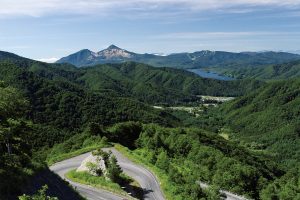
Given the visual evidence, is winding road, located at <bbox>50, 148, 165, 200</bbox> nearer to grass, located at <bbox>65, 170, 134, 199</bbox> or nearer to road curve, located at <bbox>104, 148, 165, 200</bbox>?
road curve, located at <bbox>104, 148, 165, 200</bbox>

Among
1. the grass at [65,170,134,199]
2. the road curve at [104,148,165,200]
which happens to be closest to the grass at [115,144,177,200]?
the road curve at [104,148,165,200]

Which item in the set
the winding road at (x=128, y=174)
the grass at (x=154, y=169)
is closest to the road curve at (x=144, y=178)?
the winding road at (x=128, y=174)

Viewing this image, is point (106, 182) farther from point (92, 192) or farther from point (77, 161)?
point (77, 161)

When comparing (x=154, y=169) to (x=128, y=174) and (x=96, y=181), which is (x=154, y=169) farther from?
(x=96, y=181)

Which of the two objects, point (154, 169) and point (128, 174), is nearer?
point (128, 174)

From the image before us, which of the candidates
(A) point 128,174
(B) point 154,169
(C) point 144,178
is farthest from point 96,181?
(B) point 154,169

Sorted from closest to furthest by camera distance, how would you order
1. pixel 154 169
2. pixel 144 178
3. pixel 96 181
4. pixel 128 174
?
pixel 96 181 → pixel 144 178 → pixel 128 174 → pixel 154 169
